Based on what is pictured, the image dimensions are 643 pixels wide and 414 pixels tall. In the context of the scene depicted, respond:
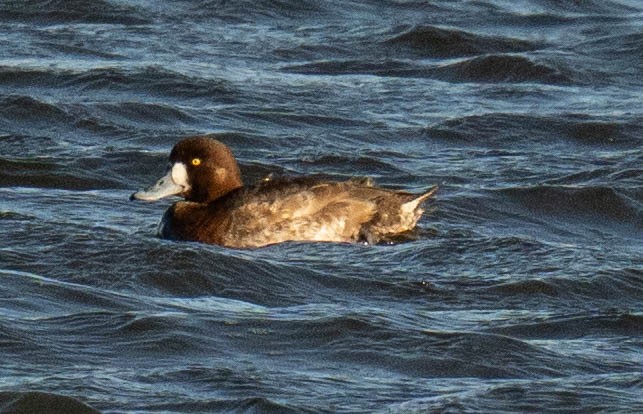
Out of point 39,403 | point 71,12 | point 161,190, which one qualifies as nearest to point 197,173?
point 161,190

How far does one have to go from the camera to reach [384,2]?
67.5ft

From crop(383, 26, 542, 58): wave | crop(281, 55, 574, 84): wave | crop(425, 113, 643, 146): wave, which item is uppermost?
crop(383, 26, 542, 58): wave

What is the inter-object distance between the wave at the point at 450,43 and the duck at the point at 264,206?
6.29 m

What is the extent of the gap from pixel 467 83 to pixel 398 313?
757cm

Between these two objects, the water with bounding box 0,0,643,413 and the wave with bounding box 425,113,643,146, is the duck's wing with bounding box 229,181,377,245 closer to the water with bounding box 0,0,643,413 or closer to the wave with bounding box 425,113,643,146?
the water with bounding box 0,0,643,413

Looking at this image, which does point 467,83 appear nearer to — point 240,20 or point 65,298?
point 240,20

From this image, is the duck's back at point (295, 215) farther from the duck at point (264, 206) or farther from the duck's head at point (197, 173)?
the duck's head at point (197, 173)

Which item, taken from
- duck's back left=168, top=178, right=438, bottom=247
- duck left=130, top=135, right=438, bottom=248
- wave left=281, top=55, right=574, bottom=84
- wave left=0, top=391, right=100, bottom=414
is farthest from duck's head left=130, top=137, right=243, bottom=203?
wave left=281, top=55, right=574, bottom=84

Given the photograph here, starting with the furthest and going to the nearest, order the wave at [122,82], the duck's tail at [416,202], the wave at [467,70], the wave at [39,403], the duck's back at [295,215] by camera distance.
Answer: the wave at [467,70] < the wave at [122,82] < the duck's tail at [416,202] < the duck's back at [295,215] < the wave at [39,403]

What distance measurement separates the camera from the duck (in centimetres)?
1166

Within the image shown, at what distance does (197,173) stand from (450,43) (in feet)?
22.8

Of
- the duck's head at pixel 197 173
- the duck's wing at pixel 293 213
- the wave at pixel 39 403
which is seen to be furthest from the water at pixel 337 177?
the duck's head at pixel 197 173

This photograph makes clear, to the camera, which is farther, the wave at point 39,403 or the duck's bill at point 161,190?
the duck's bill at point 161,190

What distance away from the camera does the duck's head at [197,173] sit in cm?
1195
